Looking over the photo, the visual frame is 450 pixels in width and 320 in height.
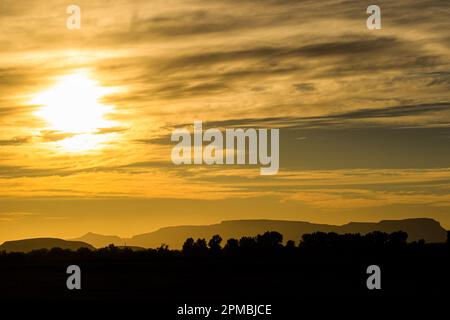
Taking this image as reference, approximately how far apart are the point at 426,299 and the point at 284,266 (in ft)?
233

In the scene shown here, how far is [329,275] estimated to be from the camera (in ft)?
451

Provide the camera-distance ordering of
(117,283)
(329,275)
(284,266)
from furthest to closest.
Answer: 1. (284,266)
2. (329,275)
3. (117,283)
